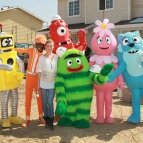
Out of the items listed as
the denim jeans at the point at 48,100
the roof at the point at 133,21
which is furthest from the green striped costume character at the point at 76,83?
the roof at the point at 133,21

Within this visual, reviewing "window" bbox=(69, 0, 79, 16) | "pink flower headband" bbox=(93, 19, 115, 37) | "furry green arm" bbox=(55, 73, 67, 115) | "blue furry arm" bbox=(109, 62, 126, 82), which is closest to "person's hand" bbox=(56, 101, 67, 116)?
"furry green arm" bbox=(55, 73, 67, 115)

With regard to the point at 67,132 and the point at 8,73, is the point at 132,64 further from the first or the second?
the point at 8,73

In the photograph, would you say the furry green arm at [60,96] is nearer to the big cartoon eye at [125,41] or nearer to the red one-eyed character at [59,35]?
the red one-eyed character at [59,35]

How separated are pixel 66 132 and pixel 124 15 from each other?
13473 mm

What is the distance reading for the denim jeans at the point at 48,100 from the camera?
598 centimetres

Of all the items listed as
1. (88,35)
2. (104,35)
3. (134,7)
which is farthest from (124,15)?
(104,35)

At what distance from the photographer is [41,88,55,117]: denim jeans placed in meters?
5.98

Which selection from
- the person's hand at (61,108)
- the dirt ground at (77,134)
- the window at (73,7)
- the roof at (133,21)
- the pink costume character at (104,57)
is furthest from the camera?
the window at (73,7)

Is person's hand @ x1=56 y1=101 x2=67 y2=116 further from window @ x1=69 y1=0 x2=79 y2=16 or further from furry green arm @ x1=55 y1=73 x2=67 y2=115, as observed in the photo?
window @ x1=69 y1=0 x2=79 y2=16

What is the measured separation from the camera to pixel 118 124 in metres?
6.54

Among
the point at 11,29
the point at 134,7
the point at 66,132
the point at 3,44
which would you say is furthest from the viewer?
the point at 11,29

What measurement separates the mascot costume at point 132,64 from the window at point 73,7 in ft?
51.7

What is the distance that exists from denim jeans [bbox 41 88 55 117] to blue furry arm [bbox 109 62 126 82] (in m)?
1.06

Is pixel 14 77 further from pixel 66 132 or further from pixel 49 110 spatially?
pixel 66 132
